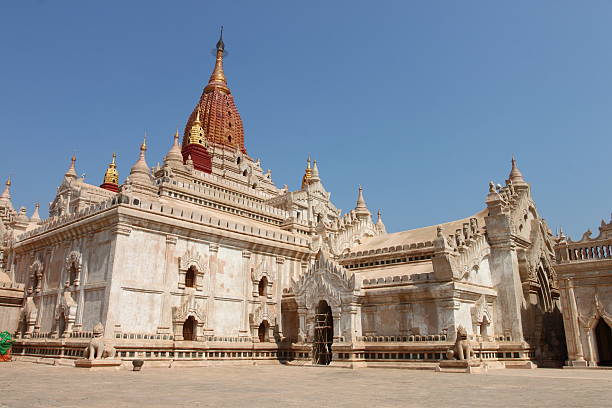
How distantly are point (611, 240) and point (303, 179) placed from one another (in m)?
49.3

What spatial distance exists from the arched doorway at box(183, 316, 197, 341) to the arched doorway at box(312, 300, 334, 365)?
7496mm

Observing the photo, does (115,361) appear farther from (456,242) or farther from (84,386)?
(456,242)

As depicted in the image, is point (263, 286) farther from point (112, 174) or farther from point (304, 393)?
point (112, 174)

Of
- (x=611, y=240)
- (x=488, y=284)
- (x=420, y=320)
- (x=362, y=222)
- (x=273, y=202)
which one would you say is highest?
(x=273, y=202)

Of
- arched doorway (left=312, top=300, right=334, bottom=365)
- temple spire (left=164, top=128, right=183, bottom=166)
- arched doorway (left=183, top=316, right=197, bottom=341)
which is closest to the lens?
→ arched doorway (left=183, top=316, right=197, bottom=341)

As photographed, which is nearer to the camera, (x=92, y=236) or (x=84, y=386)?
(x=84, y=386)

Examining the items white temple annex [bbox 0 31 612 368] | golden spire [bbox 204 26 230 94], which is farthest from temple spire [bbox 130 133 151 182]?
golden spire [bbox 204 26 230 94]

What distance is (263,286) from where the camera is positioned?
36219 mm

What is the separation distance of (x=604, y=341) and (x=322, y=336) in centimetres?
1743

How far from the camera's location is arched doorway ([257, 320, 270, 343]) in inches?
1398

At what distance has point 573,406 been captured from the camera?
12.5m

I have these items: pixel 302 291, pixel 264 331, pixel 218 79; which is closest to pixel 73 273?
pixel 264 331

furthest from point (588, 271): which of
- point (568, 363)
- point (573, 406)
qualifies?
point (573, 406)

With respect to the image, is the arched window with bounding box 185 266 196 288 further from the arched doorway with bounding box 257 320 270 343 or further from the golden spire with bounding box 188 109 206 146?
the golden spire with bounding box 188 109 206 146
